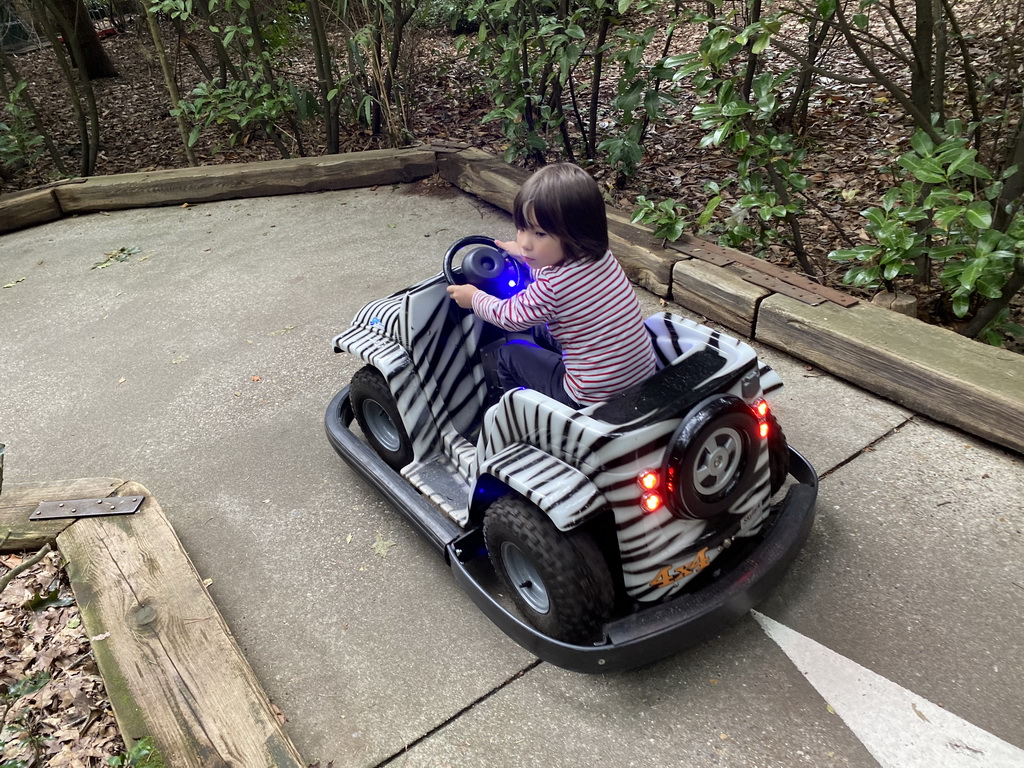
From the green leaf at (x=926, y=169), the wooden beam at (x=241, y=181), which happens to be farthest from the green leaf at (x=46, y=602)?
the wooden beam at (x=241, y=181)

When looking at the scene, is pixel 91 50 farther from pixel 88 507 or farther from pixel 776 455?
pixel 776 455

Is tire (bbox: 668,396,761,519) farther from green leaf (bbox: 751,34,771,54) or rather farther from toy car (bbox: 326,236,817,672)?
green leaf (bbox: 751,34,771,54)

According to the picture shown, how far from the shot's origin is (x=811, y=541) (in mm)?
2357

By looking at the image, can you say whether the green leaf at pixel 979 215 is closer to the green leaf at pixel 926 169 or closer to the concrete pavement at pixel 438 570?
the green leaf at pixel 926 169

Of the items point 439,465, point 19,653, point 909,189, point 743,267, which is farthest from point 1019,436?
point 19,653

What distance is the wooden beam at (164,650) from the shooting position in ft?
6.02

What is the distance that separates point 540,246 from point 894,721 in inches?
56.5

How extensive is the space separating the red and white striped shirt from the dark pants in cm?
10

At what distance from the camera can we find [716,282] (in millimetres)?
3461

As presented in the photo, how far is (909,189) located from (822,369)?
741 mm

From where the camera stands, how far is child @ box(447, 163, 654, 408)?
193 cm

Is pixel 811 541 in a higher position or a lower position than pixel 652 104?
lower

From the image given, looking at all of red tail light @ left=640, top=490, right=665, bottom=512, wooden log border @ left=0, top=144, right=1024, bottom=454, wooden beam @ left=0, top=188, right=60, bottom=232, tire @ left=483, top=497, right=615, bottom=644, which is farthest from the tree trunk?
red tail light @ left=640, top=490, right=665, bottom=512

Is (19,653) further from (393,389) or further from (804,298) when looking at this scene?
(804,298)
